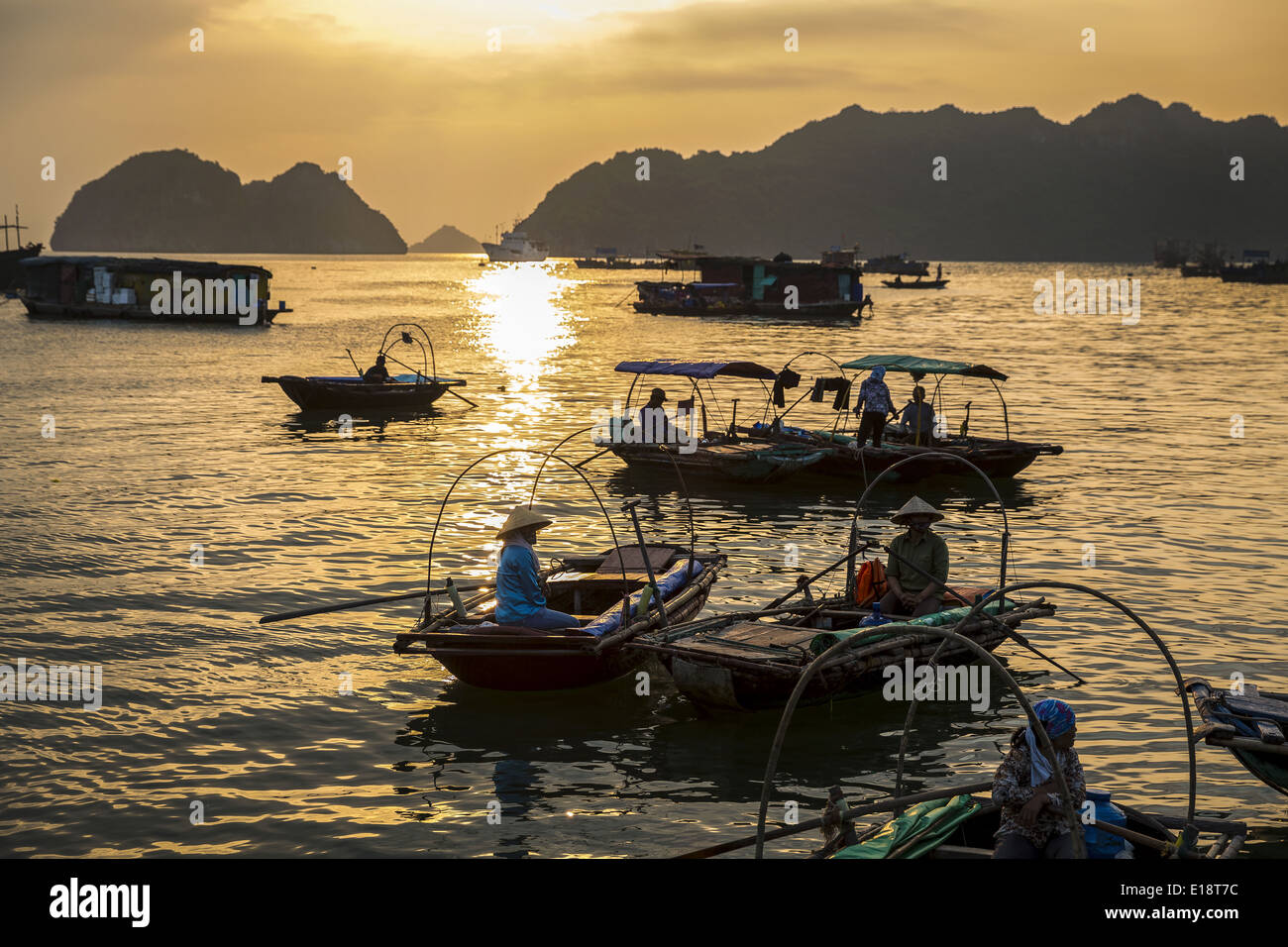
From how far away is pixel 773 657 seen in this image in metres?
10.1

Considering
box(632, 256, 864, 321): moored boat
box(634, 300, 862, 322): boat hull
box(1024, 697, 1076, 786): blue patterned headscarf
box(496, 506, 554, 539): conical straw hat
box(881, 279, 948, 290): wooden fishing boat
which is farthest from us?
box(881, 279, 948, 290): wooden fishing boat

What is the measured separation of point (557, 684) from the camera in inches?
429

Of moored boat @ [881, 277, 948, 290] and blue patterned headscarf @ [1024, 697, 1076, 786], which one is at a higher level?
moored boat @ [881, 277, 948, 290]

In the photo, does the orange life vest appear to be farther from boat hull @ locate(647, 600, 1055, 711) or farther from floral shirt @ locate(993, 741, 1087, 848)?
floral shirt @ locate(993, 741, 1087, 848)

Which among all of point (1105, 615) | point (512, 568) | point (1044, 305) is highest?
point (1044, 305)

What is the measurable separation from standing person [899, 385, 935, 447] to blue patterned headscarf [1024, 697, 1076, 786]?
15.7m

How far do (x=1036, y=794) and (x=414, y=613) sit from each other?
9068mm

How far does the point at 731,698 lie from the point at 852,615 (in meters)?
2.12

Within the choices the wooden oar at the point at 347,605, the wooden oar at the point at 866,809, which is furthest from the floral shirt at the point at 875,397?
the wooden oar at the point at 866,809

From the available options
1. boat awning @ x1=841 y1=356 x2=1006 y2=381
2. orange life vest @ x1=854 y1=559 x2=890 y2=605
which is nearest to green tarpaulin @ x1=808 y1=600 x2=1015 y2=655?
orange life vest @ x1=854 y1=559 x2=890 y2=605

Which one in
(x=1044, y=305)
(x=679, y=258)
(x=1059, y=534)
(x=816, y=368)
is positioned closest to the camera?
(x=1059, y=534)

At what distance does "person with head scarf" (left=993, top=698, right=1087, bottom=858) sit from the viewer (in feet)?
21.2
